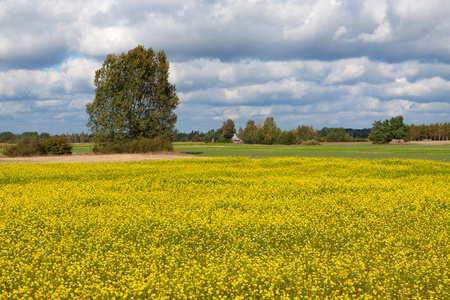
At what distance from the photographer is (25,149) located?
5112 cm

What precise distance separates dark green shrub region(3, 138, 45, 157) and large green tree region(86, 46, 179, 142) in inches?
309

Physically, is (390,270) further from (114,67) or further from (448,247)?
(114,67)

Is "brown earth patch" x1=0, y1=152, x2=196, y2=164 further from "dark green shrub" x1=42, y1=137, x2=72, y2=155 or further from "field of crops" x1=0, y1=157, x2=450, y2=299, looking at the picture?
"field of crops" x1=0, y1=157, x2=450, y2=299

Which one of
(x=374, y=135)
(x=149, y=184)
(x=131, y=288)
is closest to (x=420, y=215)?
(x=131, y=288)

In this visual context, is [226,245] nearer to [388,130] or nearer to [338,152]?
[338,152]

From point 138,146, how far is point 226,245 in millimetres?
46265

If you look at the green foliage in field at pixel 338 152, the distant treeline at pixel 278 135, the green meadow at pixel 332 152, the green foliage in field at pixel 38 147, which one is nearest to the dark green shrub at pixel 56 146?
the green foliage in field at pixel 38 147

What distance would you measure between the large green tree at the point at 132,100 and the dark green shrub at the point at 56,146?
4.52 metres

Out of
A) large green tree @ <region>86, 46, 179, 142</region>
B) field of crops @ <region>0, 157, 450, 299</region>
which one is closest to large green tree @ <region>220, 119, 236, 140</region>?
large green tree @ <region>86, 46, 179, 142</region>

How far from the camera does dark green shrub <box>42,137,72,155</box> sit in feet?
173

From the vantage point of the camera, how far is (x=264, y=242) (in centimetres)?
981

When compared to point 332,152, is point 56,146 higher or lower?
higher

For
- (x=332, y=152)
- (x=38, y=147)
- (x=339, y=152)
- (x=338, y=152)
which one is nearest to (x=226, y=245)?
(x=38, y=147)

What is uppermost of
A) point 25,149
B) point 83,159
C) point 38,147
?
point 38,147
